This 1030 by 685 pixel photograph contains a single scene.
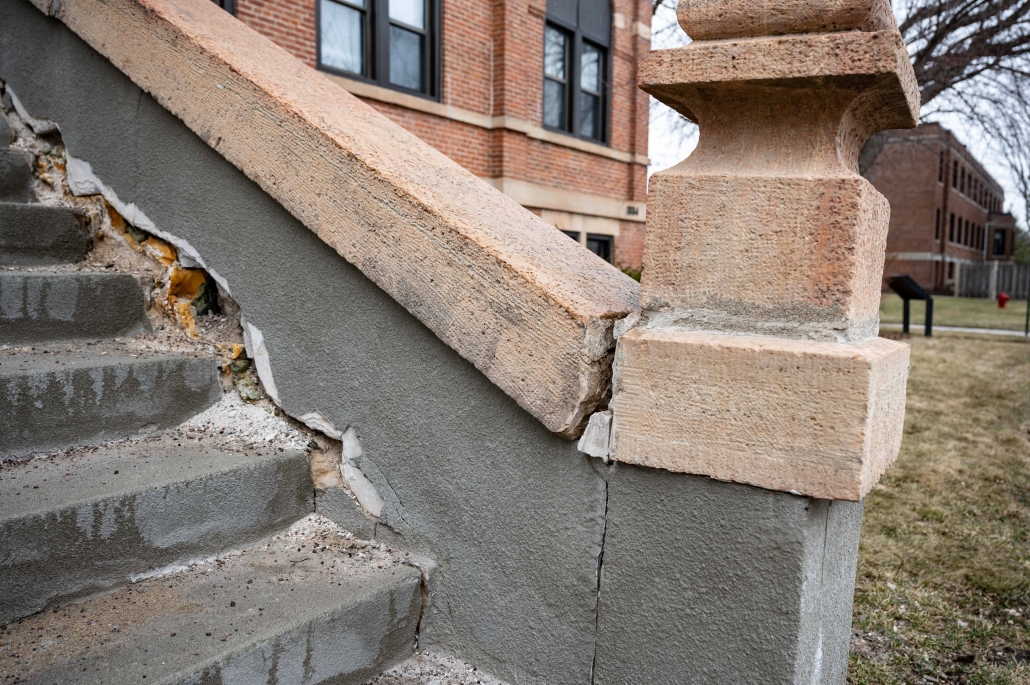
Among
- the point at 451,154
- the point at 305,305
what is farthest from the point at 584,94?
the point at 305,305

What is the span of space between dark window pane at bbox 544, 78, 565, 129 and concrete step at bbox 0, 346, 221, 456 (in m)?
11.1

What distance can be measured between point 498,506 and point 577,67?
12.3 m

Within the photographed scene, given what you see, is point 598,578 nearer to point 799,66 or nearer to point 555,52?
point 799,66

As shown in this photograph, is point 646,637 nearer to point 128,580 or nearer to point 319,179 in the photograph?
point 128,580

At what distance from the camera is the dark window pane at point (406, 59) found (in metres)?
10.0

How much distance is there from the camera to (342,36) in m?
9.35

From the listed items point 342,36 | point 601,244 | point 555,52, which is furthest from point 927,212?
point 342,36

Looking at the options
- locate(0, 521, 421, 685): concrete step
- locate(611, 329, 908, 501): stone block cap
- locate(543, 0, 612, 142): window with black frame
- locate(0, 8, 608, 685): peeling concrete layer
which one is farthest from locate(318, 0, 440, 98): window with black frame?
locate(611, 329, 908, 501): stone block cap

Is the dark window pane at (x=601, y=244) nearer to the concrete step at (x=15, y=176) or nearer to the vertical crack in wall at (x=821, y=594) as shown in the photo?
the concrete step at (x=15, y=176)

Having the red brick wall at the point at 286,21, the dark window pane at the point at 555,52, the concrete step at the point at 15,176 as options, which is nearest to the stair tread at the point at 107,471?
the concrete step at the point at 15,176

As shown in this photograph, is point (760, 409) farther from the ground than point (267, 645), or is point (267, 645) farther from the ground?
point (760, 409)

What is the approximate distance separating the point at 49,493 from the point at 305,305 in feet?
2.88

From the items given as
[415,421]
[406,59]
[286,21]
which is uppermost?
[406,59]

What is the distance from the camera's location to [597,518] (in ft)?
6.03
